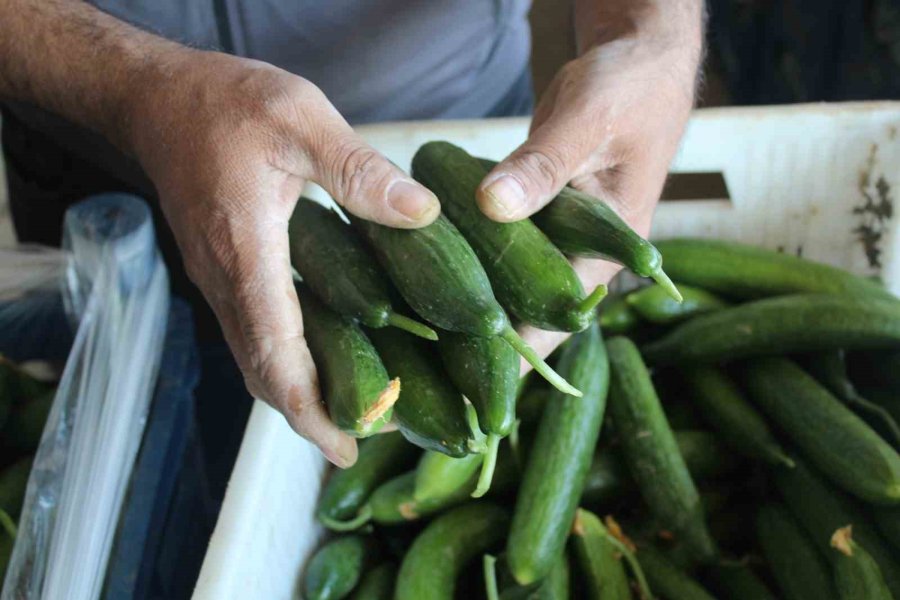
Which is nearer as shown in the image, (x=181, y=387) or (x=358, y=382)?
(x=358, y=382)

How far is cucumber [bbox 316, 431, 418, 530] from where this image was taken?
0.92m

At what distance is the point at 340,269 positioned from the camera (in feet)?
2.09

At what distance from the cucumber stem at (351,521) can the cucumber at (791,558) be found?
1.23 ft

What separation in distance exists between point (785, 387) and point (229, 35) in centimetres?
69

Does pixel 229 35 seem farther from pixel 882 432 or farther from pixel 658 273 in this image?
pixel 882 432

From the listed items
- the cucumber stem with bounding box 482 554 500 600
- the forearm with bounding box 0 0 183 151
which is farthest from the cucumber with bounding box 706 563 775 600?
the forearm with bounding box 0 0 183 151

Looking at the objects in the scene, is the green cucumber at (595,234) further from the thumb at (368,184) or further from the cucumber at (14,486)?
the cucumber at (14,486)

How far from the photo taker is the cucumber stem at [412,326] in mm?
594

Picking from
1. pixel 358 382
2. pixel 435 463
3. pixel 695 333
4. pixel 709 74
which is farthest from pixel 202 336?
pixel 709 74

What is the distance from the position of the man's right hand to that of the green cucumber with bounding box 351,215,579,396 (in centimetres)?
1

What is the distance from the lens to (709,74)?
255 centimetres

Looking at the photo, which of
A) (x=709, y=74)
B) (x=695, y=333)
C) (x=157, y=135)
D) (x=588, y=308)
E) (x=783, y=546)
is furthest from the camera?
(x=709, y=74)

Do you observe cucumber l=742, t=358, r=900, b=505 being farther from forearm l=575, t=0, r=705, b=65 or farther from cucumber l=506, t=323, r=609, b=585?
forearm l=575, t=0, r=705, b=65

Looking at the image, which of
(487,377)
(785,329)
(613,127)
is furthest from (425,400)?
(785,329)
